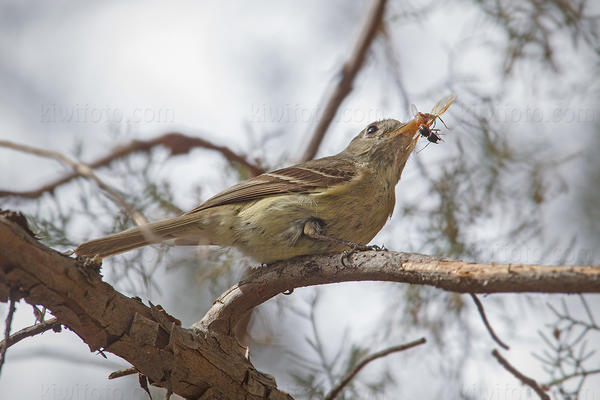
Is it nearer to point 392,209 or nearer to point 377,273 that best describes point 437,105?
point 392,209

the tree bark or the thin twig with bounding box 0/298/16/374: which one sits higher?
the tree bark

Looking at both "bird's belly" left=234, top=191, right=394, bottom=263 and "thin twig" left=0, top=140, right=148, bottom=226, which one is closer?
"thin twig" left=0, top=140, right=148, bottom=226

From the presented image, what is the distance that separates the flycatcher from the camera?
3928 mm

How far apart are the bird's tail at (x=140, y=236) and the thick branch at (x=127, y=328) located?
0.81 m

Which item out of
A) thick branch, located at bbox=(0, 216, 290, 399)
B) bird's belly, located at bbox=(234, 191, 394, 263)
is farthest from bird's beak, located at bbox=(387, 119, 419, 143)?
thick branch, located at bbox=(0, 216, 290, 399)

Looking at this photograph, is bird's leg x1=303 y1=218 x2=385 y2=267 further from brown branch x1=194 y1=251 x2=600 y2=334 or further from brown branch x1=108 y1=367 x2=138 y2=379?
brown branch x1=108 y1=367 x2=138 y2=379

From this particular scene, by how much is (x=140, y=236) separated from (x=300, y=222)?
1.05 metres

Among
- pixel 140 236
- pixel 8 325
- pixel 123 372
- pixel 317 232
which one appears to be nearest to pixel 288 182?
pixel 317 232

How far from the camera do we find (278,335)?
5.21 meters

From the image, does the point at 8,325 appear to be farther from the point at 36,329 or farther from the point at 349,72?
the point at 349,72

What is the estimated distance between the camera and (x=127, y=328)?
2.62m

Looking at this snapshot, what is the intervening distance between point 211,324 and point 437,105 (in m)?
2.68

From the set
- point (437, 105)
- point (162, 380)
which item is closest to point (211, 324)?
point (162, 380)

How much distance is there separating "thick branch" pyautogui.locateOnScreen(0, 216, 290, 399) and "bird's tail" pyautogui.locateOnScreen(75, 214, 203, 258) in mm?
808
